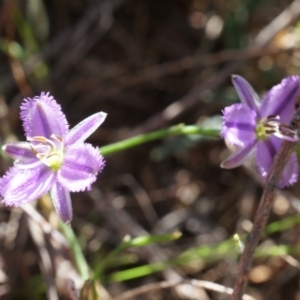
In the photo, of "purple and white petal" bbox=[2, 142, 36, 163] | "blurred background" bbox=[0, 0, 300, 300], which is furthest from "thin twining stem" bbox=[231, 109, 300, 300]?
"purple and white petal" bbox=[2, 142, 36, 163]

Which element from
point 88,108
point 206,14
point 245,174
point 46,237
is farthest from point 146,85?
point 46,237

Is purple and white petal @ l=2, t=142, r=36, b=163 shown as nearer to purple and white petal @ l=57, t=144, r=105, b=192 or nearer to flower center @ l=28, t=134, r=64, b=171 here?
flower center @ l=28, t=134, r=64, b=171

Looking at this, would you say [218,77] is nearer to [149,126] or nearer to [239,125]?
[149,126]

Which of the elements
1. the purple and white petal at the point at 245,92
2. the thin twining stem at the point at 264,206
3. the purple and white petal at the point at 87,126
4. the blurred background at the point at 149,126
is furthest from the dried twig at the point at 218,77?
the thin twining stem at the point at 264,206

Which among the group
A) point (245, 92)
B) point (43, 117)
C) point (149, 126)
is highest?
point (149, 126)

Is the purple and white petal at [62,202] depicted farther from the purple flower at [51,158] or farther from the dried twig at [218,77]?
the dried twig at [218,77]

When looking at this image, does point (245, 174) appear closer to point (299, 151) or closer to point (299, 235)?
point (299, 235)

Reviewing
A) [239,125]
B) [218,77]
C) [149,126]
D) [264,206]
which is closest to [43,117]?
[239,125]
